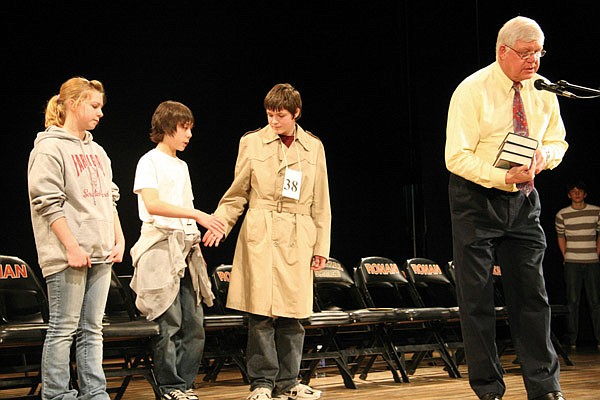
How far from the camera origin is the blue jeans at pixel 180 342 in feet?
12.3

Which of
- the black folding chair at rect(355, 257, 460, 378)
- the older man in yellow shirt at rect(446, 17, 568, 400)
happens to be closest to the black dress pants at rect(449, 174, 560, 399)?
the older man in yellow shirt at rect(446, 17, 568, 400)

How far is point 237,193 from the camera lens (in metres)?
3.99

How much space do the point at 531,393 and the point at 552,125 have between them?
1073 millimetres

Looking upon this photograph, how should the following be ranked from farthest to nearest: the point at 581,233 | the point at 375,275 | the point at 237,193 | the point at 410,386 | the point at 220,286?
1. the point at 581,233
2. the point at 375,275
3. the point at 220,286
4. the point at 410,386
5. the point at 237,193

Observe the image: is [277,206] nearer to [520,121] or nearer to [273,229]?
[273,229]

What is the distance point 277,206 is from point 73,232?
1121mm

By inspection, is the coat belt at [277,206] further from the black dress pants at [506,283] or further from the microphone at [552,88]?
the microphone at [552,88]

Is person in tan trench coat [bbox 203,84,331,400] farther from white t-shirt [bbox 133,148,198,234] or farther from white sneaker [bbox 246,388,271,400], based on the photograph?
white t-shirt [bbox 133,148,198,234]

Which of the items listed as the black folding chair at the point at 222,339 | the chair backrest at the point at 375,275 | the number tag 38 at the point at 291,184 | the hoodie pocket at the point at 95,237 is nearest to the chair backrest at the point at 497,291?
the chair backrest at the point at 375,275

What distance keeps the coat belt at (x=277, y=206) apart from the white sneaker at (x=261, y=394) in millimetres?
878

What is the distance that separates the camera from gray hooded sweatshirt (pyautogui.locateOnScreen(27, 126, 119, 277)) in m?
3.08

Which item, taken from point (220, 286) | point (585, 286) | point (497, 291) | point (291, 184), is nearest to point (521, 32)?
point (291, 184)

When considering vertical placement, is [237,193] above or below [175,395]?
above

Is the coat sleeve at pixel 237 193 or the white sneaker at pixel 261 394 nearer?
the white sneaker at pixel 261 394
